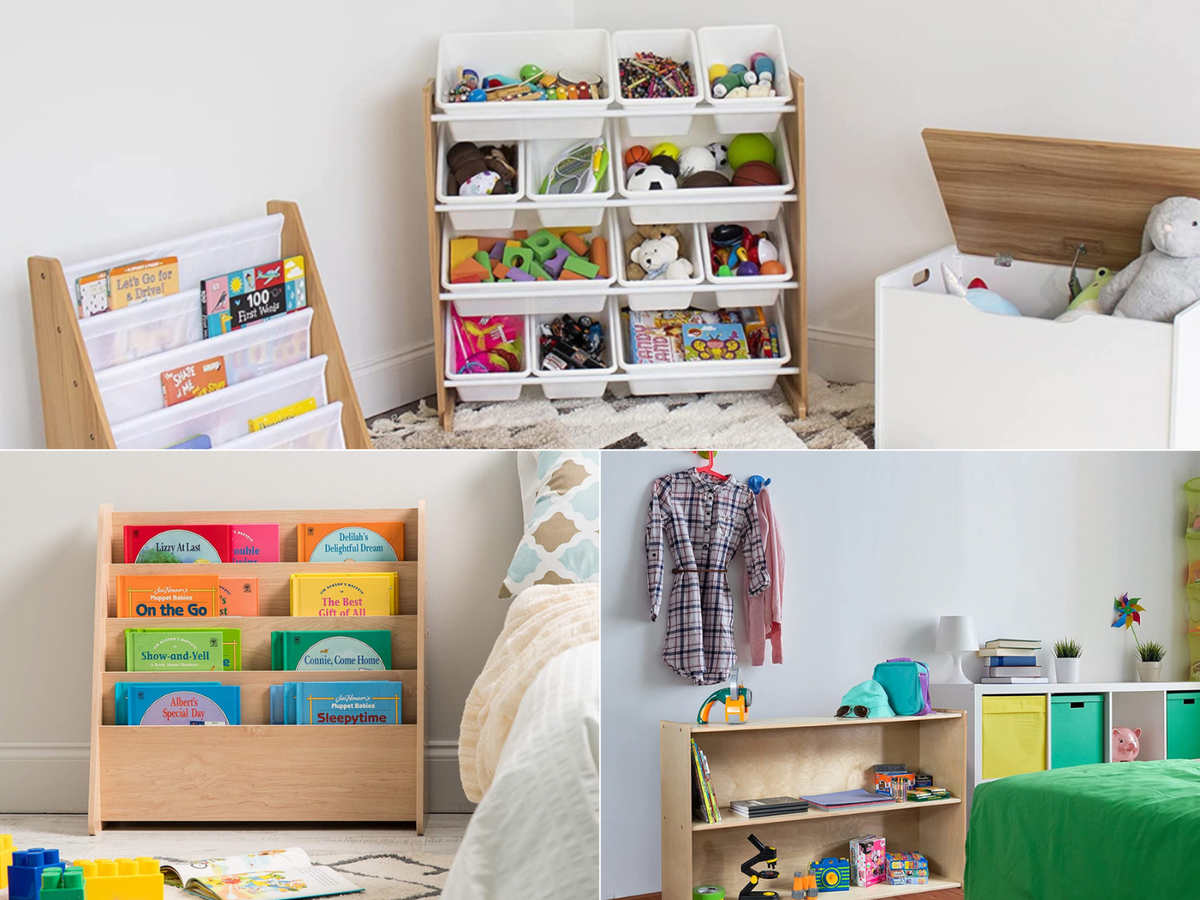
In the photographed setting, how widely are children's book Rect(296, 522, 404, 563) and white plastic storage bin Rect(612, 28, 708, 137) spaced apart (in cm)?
155

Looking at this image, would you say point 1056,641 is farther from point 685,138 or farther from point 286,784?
point 685,138

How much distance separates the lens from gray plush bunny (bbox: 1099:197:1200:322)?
7.82 ft

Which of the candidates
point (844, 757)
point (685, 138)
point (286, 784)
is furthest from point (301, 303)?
point (844, 757)

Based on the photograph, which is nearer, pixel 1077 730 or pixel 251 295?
pixel 1077 730

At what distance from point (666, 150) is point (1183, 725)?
2867 millimetres

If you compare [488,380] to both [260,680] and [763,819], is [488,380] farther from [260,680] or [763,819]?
[763,819]

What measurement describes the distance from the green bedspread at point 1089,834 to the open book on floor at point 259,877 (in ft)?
4.05

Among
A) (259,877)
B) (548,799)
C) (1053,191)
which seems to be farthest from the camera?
(1053,191)

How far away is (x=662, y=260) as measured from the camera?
317 cm

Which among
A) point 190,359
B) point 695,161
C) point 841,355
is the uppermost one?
point 695,161

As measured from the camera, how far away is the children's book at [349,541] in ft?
6.47

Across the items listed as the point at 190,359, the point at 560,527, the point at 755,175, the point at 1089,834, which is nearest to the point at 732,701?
Answer: the point at 1089,834

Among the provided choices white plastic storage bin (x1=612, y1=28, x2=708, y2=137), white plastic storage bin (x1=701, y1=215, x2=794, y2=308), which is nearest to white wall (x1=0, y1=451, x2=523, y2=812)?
white plastic storage bin (x1=701, y1=215, x2=794, y2=308)

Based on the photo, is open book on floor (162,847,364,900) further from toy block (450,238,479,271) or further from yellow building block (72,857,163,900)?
toy block (450,238,479,271)
